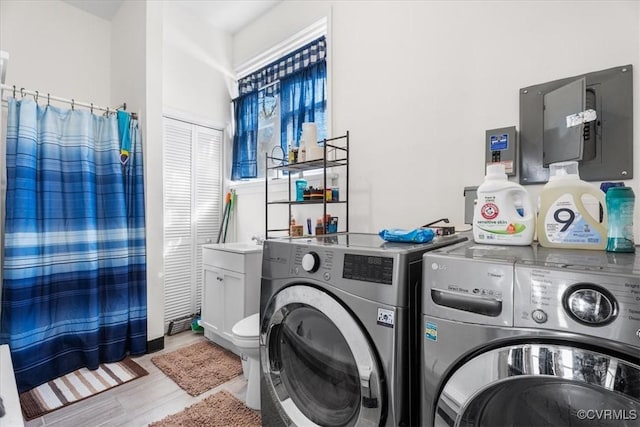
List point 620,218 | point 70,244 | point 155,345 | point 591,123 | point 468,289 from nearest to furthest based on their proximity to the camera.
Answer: point 468,289 < point 620,218 < point 591,123 < point 70,244 < point 155,345

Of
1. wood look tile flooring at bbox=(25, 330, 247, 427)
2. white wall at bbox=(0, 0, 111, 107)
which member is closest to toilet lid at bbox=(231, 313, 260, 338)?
wood look tile flooring at bbox=(25, 330, 247, 427)

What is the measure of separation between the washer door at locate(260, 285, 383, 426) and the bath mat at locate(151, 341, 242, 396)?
0.94 meters

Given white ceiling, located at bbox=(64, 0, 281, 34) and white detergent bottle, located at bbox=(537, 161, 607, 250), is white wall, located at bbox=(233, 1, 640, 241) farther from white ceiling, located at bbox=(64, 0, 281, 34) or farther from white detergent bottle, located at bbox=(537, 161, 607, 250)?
white ceiling, located at bbox=(64, 0, 281, 34)

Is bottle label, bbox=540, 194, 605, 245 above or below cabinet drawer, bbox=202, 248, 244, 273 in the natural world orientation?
above

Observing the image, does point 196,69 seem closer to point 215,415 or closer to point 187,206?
→ point 187,206

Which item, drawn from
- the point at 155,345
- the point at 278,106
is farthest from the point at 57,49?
the point at 155,345

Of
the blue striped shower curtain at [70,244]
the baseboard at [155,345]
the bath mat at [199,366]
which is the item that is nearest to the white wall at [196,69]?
the blue striped shower curtain at [70,244]

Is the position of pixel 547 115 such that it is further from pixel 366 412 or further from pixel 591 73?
pixel 366 412

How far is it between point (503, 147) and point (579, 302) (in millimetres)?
1077

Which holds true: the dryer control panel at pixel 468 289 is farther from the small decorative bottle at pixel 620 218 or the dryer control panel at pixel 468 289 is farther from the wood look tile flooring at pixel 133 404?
the wood look tile flooring at pixel 133 404

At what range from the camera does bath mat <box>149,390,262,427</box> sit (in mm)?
1537

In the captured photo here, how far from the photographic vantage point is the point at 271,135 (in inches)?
113

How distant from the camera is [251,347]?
154 centimetres

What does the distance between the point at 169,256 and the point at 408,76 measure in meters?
2.43
